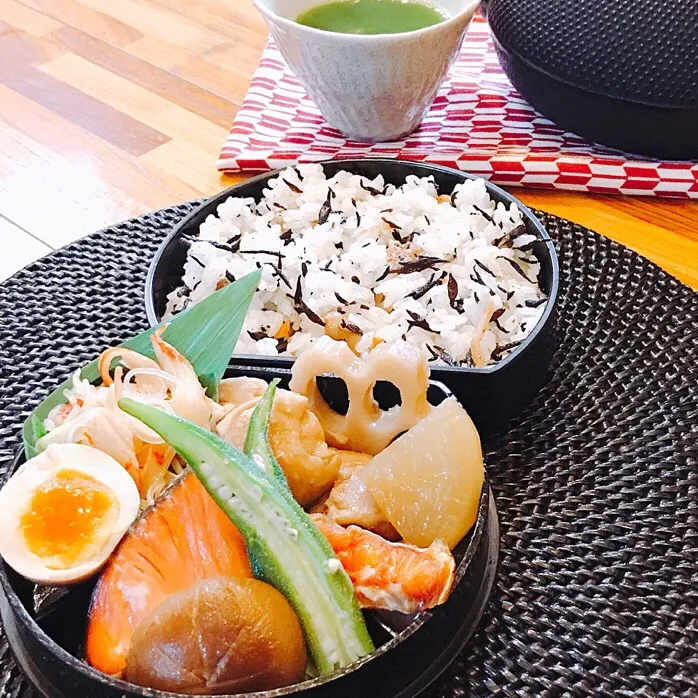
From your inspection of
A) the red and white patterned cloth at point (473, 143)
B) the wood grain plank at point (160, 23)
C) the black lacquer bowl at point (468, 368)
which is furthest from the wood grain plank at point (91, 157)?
the wood grain plank at point (160, 23)

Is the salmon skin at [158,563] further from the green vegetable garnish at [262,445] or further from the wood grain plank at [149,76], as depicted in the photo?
the wood grain plank at [149,76]

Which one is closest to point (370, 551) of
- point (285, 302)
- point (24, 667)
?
point (24, 667)

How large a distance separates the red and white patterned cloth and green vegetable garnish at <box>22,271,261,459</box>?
630 millimetres

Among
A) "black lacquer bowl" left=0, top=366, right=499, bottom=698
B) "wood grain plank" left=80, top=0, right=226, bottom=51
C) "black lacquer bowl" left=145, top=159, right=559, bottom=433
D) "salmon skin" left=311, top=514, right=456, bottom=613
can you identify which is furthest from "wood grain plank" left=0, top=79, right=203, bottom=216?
"salmon skin" left=311, top=514, right=456, bottom=613

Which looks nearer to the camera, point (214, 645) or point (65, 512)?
point (214, 645)

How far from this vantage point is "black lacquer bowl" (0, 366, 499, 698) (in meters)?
0.67

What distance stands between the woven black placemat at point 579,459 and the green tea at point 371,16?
477 millimetres

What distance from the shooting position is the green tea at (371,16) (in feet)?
5.15

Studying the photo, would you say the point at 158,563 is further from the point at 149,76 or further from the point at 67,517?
the point at 149,76

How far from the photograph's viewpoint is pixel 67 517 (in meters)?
0.79

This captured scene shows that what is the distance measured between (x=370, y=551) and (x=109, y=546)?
249 millimetres

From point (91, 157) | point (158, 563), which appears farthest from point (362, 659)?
point (91, 157)

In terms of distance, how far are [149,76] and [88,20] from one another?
14.7 inches

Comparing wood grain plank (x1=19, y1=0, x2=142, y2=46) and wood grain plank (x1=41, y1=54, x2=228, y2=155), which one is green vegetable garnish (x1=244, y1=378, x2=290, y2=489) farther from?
wood grain plank (x1=19, y1=0, x2=142, y2=46)
